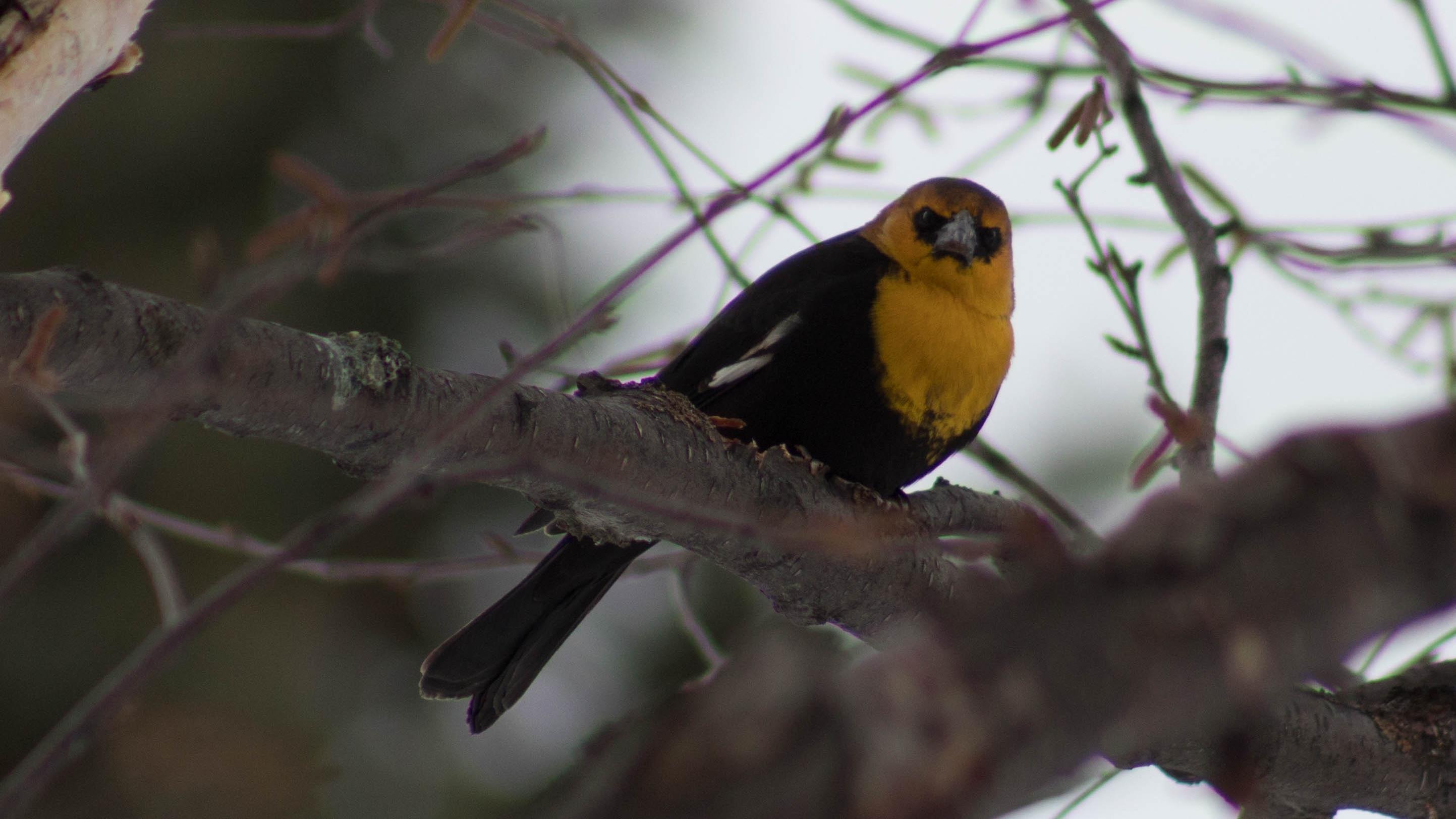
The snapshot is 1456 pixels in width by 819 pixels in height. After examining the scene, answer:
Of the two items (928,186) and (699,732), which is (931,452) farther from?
(699,732)

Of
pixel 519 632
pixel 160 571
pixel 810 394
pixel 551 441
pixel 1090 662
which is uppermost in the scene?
pixel 1090 662

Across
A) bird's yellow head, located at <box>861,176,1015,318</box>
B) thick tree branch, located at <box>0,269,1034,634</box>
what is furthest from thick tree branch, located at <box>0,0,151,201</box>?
bird's yellow head, located at <box>861,176,1015,318</box>

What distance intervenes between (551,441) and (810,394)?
1.17 meters

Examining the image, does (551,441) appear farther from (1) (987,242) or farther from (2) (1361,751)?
(1) (987,242)

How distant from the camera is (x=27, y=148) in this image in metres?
4.76

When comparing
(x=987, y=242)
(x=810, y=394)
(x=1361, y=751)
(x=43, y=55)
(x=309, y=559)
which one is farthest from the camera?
(x=987, y=242)

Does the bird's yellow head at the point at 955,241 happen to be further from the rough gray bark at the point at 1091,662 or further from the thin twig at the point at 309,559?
the rough gray bark at the point at 1091,662

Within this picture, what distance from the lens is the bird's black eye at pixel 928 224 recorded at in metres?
3.40

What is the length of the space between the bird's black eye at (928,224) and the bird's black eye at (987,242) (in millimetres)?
96

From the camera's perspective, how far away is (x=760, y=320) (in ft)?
9.66

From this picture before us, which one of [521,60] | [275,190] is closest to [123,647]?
[275,190]

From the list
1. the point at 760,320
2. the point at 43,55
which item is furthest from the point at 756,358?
the point at 43,55

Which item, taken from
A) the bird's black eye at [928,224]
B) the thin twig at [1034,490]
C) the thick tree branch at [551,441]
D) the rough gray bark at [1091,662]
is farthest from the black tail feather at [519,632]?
the rough gray bark at [1091,662]

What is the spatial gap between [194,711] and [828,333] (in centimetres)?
201
